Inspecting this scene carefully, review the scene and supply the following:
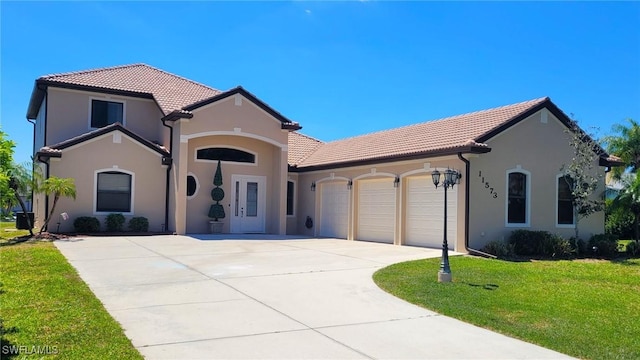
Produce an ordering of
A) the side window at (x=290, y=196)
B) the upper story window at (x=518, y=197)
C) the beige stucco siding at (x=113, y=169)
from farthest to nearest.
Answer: the side window at (x=290, y=196) → the beige stucco siding at (x=113, y=169) → the upper story window at (x=518, y=197)

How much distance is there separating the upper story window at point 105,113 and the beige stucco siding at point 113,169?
116 inches

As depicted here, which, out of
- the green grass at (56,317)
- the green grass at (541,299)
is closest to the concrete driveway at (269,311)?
the green grass at (56,317)

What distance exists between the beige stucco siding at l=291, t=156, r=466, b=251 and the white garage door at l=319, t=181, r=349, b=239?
0.93 feet

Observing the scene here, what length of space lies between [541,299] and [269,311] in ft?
15.5

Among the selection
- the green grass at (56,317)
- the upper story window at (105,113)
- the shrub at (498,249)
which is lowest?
the green grass at (56,317)

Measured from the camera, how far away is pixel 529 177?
17250 mm

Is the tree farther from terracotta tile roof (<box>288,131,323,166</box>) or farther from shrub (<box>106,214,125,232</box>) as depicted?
shrub (<box>106,214,125,232</box>)

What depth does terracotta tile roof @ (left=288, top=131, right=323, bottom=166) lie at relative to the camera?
2559 centimetres

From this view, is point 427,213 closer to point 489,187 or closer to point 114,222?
point 489,187

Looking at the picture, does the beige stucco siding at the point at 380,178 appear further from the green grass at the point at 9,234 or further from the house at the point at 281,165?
the green grass at the point at 9,234

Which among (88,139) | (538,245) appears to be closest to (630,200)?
(538,245)

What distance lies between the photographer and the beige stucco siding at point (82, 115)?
72.5 ft

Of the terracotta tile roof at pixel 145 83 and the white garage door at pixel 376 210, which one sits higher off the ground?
the terracotta tile roof at pixel 145 83

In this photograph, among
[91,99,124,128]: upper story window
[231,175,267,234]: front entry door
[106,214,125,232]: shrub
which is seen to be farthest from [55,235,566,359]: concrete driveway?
[91,99,124,128]: upper story window
